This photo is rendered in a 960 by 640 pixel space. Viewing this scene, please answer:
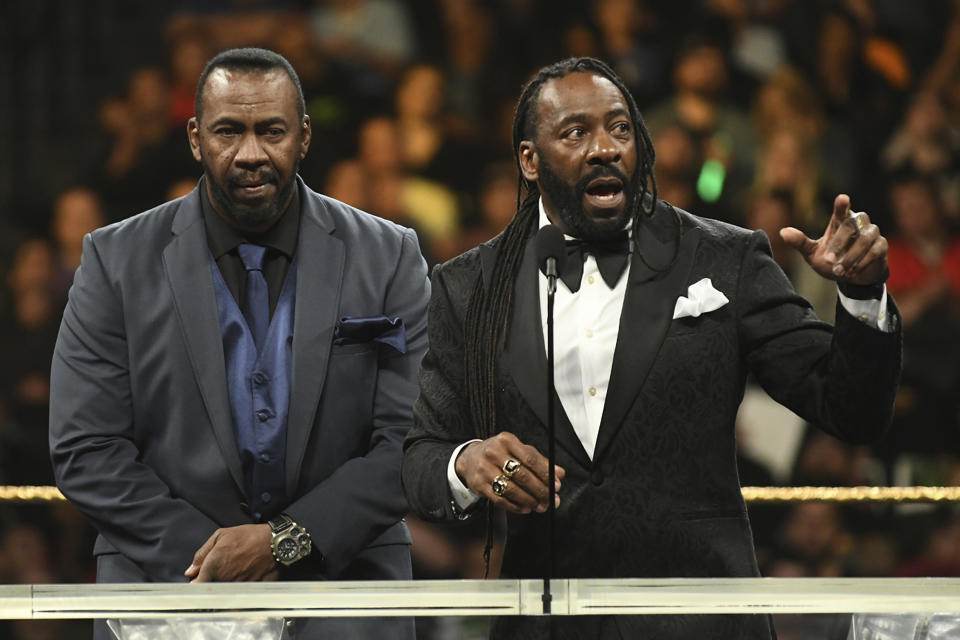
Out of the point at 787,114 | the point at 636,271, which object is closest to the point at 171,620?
the point at 636,271

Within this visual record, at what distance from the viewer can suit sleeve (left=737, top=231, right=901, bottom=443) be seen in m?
1.69

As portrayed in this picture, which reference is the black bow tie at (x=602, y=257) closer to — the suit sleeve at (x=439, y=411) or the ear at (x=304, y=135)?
the suit sleeve at (x=439, y=411)

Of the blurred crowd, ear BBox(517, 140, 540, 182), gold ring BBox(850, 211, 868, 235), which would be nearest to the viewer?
gold ring BBox(850, 211, 868, 235)

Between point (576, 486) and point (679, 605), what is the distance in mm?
369

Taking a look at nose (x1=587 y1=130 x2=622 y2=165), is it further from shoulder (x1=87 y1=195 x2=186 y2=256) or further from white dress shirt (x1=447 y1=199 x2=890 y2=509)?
shoulder (x1=87 y1=195 x2=186 y2=256)

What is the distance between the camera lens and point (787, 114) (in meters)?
4.77

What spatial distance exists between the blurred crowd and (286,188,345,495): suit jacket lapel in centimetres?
239

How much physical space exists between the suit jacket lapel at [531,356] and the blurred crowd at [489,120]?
2.69 meters

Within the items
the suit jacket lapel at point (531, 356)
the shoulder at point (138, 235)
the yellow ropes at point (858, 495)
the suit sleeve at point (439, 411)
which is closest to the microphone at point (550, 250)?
the suit jacket lapel at point (531, 356)

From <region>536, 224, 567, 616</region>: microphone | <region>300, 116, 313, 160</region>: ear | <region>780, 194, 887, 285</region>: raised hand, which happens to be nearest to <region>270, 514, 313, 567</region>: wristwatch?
<region>536, 224, 567, 616</region>: microphone

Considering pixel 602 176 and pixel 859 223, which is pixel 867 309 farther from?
pixel 602 176

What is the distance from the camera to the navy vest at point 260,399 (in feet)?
6.97

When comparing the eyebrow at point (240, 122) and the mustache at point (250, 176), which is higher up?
the eyebrow at point (240, 122)

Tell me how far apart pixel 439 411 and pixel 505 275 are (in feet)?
0.68
